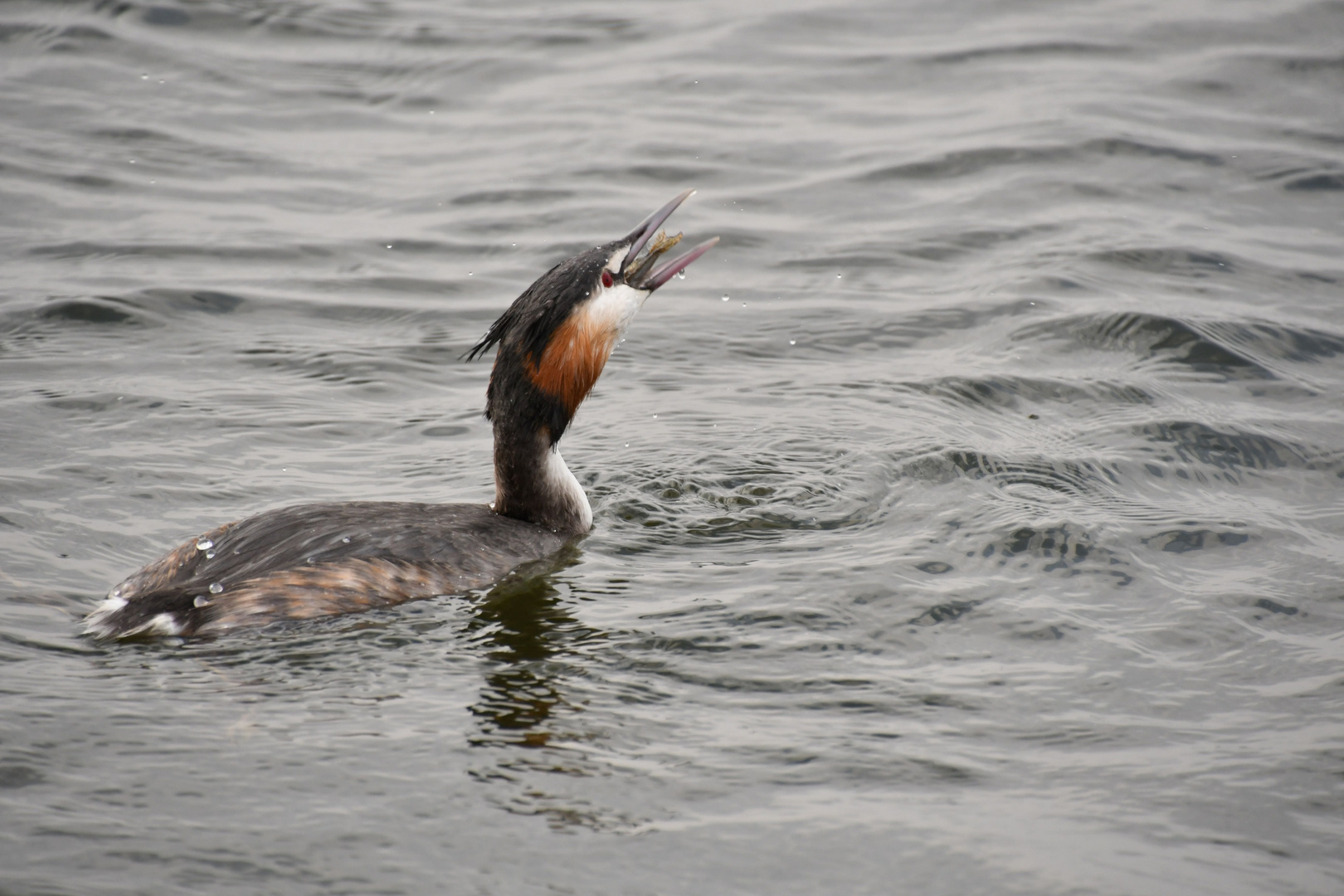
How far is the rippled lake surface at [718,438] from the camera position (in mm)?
4383

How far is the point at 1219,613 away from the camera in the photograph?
578cm

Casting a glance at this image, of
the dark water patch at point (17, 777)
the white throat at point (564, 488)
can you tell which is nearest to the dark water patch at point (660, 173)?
the white throat at point (564, 488)

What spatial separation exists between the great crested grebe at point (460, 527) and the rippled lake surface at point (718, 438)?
14 centimetres

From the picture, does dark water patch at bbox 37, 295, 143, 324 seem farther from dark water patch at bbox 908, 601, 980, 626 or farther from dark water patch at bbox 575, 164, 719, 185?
dark water patch at bbox 908, 601, 980, 626

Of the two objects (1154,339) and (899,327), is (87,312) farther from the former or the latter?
(1154,339)

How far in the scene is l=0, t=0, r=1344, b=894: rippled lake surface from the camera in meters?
4.38

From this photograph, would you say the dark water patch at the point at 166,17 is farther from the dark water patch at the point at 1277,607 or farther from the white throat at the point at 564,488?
the dark water patch at the point at 1277,607

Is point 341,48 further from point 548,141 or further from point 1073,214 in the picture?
point 1073,214

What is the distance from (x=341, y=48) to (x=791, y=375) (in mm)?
7898

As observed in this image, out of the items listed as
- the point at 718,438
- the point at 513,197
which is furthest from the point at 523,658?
the point at 513,197

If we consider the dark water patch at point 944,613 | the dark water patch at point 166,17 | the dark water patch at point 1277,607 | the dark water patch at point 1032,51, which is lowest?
the dark water patch at point 1277,607

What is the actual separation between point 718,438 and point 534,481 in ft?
4.50

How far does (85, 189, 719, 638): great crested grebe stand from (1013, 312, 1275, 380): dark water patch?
3152mm

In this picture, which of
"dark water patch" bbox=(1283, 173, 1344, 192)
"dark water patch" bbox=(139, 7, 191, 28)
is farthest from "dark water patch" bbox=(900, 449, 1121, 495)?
"dark water patch" bbox=(139, 7, 191, 28)
